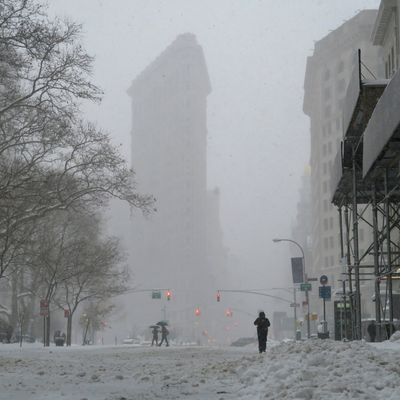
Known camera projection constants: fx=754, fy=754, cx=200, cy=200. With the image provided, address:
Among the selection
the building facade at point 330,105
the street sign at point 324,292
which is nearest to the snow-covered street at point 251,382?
the street sign at point 324,292

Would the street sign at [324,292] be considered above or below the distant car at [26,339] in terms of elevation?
above

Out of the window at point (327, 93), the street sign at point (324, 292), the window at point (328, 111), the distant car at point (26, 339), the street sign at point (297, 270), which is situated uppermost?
the window at point (327, 93)

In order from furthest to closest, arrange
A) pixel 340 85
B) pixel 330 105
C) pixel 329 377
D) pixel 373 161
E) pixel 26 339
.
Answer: pixel 330 105
pixel 340 85
pixel 26 339
pixel 373 161
pixel 329 377

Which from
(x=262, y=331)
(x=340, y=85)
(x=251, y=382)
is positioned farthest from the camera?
(x=340, y=85)

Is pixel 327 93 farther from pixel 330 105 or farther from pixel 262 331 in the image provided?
pixel 262 331

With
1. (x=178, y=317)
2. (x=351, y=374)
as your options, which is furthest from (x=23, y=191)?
(x=178, y=317)

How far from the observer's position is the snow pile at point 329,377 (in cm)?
925

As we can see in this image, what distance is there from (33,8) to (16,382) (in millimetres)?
14313

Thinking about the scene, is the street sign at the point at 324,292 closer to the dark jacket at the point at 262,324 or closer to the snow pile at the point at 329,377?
the dark jacket at the point at 262,324

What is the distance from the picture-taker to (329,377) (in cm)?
1024

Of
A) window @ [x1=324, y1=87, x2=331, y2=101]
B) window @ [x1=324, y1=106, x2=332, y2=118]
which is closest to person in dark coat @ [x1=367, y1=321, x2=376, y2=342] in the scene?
window @ [x1=324, y1=106, x2=332, y2=118]

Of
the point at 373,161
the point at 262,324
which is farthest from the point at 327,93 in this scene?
the point at 373,161

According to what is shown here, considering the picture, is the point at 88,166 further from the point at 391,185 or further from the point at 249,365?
the point at 249,365

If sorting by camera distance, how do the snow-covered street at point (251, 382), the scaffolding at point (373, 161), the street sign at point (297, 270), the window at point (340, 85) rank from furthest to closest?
the window at point (340, 85) → the street sign at point (297, 270) → the scaffolding at point (373, 161) → the snow-covered street at point (251, 382)
